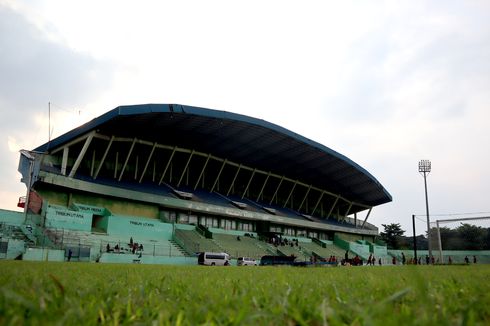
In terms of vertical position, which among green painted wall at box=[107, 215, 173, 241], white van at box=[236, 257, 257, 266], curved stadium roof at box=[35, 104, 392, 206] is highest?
curved stadium roof at box=[35, 104, 392, 206]

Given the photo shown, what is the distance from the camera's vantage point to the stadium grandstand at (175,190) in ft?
112

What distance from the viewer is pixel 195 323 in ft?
5.17

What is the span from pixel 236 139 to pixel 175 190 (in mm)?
10197

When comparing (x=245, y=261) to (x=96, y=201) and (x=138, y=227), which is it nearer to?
(x=138, y=227)

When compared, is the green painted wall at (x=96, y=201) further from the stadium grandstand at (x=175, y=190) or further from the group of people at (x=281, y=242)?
the group of people at (x=281, y=242)

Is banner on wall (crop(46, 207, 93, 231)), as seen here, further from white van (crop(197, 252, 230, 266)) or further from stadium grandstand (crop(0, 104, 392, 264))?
white van (crop(197, 252, 230, 266))

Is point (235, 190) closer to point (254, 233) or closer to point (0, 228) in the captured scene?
point (254, 233)

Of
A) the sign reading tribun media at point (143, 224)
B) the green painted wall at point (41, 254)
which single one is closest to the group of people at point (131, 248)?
the sign reading tribun media at point (143, 224)

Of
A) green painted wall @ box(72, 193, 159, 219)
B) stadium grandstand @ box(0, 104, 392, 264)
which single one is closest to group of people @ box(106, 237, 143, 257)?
stadium grandstand @ box(0, 104, 392, 264)

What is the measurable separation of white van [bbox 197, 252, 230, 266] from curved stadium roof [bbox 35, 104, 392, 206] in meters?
14.2

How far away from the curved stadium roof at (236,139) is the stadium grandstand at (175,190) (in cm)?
14

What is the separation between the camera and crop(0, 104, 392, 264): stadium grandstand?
112 ft

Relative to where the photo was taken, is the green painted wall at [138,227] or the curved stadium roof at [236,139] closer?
the green painted wall at [138,227]

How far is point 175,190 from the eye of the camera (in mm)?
48719
